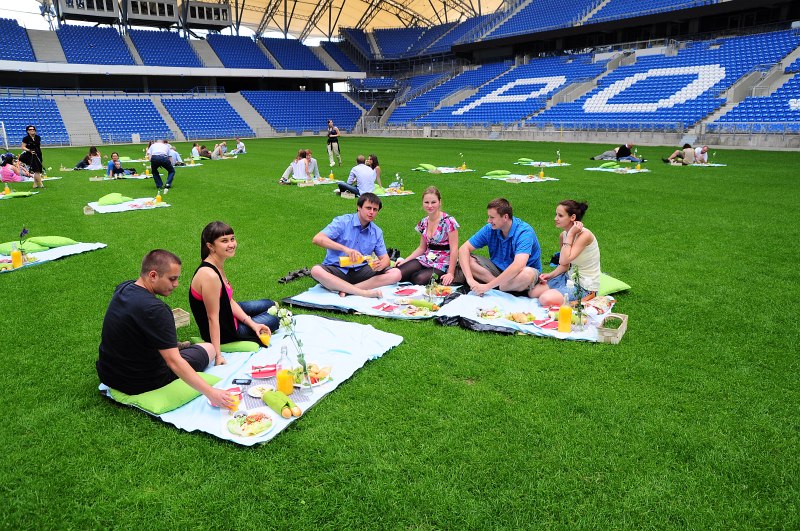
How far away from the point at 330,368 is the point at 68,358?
2584 millimetres

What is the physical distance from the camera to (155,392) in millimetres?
4234

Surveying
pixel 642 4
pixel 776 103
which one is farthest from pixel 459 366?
pixel 642 4

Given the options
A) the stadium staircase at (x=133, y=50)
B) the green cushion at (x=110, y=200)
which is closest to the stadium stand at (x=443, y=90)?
the stadium staircase at (x=133, y=50)

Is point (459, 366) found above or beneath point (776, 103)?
beneath

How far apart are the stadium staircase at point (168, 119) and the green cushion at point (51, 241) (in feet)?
122

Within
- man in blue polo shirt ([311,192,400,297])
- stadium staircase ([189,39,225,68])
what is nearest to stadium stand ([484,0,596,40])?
stadium staircase ([189,39,225,68])

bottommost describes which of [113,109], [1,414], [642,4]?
[1,414]

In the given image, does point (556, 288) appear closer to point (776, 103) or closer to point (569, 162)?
point (569, 162)

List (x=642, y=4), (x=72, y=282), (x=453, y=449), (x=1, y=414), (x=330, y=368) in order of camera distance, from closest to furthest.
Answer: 1. (x=453, y=449)
2. (x=1, y=414)
3. (x=330, y=368)
4. (x=72, y=282)
5. (x=642, y=4)

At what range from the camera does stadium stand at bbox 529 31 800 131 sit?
29.9 metres

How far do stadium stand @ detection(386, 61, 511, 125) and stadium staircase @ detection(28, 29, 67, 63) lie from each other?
28.6 metres

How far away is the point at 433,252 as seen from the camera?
7309mm

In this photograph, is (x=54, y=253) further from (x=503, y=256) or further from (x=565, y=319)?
(x=565, y=319)

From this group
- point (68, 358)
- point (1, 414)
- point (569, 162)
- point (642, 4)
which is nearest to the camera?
point (1, 414)
